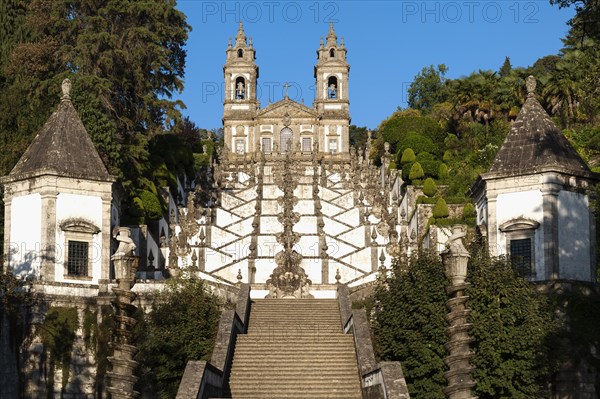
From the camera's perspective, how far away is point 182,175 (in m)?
69.1

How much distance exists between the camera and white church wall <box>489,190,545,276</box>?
36781mm

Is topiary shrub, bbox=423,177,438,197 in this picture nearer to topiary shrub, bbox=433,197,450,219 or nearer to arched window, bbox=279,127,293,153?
topiary shrub, bbox=433,197,450,219

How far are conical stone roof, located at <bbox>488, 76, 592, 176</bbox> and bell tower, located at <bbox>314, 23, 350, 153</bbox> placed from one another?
2189 inches

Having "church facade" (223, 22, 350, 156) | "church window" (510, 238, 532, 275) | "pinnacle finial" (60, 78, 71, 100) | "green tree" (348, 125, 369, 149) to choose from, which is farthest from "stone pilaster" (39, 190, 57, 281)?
"green tree" (348, 125, 369, 149)

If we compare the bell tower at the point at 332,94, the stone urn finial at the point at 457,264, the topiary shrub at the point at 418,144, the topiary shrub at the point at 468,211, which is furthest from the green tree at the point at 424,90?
the stone urn finial at the point at 457,264

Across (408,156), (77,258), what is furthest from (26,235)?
(408,156)

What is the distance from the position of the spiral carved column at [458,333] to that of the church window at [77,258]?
55.5ft

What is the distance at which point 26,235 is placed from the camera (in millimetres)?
38281

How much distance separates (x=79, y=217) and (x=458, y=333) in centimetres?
1825

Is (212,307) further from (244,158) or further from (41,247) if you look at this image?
(244,158)

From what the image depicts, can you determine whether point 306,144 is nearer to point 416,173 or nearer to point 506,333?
point 416,173

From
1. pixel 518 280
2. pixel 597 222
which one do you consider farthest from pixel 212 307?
pixel 597 222

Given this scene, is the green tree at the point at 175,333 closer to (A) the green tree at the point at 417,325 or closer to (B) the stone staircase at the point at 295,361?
(B) the stone staircase at the point at 295,361

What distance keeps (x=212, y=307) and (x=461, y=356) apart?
43.5 feet
